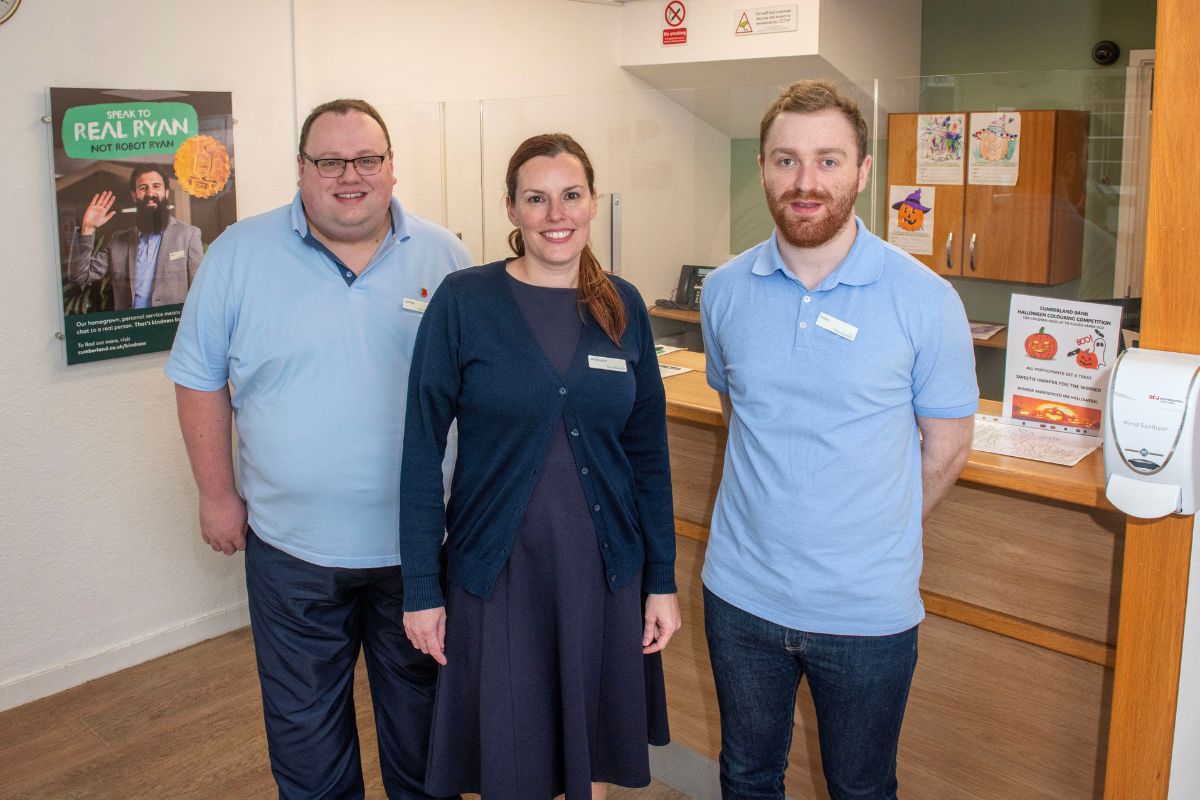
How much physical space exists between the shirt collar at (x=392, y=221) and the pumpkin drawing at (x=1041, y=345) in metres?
1.28

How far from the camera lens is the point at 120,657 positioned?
3410 millimetres

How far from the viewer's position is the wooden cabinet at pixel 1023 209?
2961 mm

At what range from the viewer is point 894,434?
5.55ft

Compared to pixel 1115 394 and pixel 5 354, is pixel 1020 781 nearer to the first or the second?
pixel 1115 394

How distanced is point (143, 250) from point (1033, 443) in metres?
2.54

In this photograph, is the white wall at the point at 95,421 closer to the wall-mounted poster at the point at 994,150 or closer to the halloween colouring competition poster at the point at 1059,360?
the wall-mounted poster at the point at 994,150

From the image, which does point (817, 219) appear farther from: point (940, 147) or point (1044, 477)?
point (940, 147)

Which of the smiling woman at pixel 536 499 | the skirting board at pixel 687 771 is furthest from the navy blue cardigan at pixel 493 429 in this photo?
the skirting board at pixel 687 771

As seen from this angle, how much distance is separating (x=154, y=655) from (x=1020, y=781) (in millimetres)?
2673

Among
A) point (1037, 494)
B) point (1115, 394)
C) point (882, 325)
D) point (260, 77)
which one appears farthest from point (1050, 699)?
point (260, 77)

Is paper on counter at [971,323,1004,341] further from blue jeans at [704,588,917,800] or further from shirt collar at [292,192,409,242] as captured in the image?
shirt collar at [292,192,409,242]

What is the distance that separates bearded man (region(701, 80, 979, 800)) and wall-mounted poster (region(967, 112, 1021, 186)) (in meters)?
1.56

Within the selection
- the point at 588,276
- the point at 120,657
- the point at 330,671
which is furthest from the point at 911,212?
the point at 120,657

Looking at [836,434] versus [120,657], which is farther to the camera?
[120,657]
